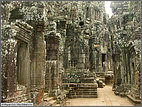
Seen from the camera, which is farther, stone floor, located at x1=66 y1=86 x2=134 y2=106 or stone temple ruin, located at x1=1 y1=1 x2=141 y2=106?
stone floor, located at x1=66 y1=86 x2=134 y2=106

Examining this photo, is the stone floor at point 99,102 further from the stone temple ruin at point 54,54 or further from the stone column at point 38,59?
the stone column at point 38,59

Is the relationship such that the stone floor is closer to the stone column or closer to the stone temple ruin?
the stone temple ruin

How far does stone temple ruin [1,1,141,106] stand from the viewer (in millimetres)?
5727

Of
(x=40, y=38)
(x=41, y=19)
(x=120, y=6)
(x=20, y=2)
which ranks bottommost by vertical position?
(x=40, y=38)

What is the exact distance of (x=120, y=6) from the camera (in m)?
16.2

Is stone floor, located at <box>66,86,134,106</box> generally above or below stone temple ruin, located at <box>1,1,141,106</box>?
below

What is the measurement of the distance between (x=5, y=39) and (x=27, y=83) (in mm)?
2349

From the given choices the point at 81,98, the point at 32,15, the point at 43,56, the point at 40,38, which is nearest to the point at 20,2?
the point at 32,15

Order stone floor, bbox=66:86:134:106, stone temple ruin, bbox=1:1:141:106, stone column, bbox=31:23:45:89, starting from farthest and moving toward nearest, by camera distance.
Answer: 1. stone floor, bbox=66:86:134:106
2. stone column, bbox=31:23:45:89
3. stone temple ruin, bbox=1:1:141:106

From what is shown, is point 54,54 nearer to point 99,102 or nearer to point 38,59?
point 38,59

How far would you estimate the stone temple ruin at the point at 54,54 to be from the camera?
5727 millimetres

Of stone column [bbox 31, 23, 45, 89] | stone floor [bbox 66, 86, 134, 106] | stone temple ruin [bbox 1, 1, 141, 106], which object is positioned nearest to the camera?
stone temple ruin [bbox 1, 1, 141, 106]

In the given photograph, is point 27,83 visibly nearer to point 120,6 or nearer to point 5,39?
point 5,39

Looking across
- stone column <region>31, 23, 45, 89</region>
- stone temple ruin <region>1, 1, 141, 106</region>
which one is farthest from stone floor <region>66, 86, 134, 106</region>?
stone column <region>31, 23, 45, 89</region>
